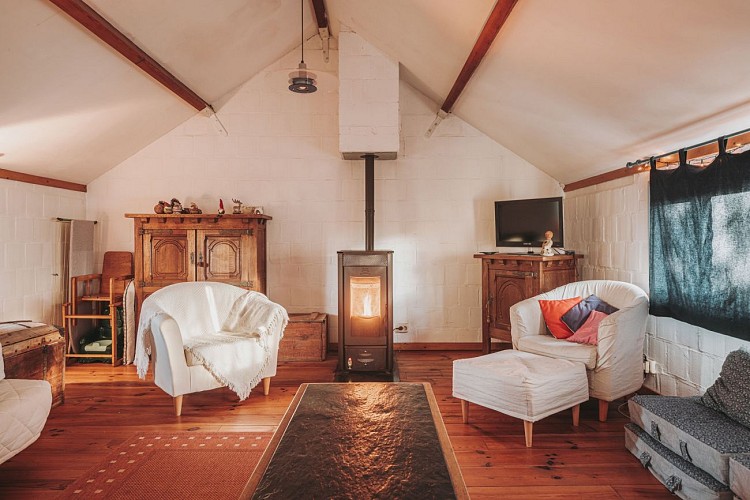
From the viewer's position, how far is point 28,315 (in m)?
4.14

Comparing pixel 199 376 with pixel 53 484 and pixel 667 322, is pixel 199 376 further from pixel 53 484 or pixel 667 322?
pixel 667 322

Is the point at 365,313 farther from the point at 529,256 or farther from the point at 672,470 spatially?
the point at 672,470

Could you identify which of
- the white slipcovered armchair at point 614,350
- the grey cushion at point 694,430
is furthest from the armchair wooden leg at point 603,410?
the grey cushion at point 694,430

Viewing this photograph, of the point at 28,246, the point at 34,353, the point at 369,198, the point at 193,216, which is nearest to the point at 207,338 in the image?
the point at 34,353

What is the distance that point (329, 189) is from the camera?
4.95 m

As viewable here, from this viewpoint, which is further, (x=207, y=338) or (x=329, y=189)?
(x=329, y=189)

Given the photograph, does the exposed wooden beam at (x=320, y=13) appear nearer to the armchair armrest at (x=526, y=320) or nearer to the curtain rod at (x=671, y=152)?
the curtain rod at (x=671, y=152)

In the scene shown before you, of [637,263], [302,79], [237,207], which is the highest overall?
[302,79]

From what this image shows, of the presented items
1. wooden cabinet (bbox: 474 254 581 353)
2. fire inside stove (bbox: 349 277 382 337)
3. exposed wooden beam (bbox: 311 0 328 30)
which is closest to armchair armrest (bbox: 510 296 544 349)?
wooden cabinet (bbox: 474 254 581 353)

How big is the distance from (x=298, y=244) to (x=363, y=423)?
10.6 ft

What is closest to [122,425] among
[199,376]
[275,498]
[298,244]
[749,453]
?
[199,376]

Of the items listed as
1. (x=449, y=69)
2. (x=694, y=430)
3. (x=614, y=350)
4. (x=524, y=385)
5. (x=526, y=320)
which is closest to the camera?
(x=694, y=430)

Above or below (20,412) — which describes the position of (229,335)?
above

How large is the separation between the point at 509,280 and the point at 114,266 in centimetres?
424
